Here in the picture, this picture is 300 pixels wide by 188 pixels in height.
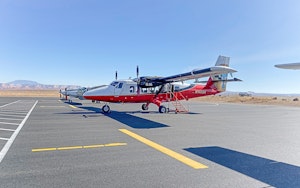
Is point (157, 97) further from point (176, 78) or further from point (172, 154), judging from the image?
point (172, 154)

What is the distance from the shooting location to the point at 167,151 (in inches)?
284

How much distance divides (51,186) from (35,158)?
2272 mm

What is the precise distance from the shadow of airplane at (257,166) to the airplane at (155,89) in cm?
1030

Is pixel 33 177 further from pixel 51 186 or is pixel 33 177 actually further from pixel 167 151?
pixel 167 151

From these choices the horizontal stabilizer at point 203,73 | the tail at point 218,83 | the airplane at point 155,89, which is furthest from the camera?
the tail at point 218,83

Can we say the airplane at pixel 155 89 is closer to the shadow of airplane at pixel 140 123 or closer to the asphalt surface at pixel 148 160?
the shadow of airplane at pixel 140 123

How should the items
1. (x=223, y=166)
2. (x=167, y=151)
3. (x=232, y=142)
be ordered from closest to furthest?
(x=223, y=166) → (x=167, y=151) → (x=232, y=142)

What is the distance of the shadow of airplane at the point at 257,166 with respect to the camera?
4852 mm

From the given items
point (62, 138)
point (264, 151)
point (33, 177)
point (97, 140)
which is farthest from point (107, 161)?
point (264, 151)

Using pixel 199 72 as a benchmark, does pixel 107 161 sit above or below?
below

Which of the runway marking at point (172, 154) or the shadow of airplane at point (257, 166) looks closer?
the shadow of airplane at point (257, 166)

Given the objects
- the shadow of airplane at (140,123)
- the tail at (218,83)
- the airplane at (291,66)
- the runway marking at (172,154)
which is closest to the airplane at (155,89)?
the tail at (218,83)

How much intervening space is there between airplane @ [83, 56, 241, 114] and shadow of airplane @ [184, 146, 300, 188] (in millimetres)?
10298

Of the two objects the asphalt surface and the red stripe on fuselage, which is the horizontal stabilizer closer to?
the red stripe on fuselage
